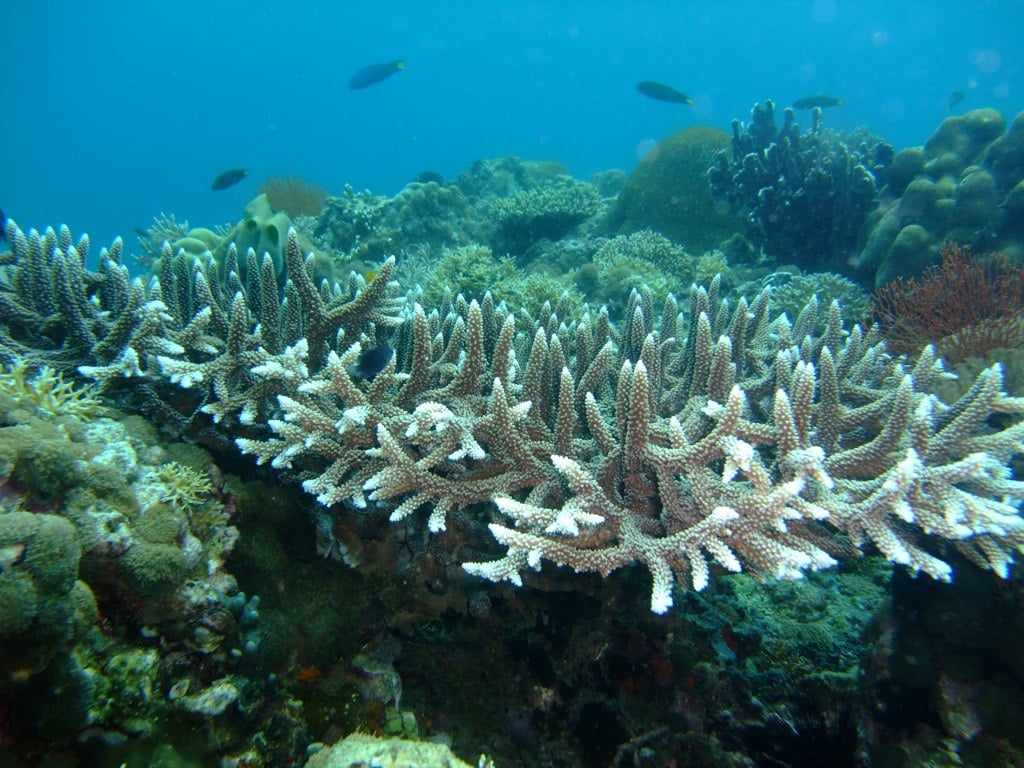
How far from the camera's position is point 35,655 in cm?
184

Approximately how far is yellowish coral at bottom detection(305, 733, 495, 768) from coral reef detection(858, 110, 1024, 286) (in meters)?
7.80

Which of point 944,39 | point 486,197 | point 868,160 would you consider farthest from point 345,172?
point 944,39

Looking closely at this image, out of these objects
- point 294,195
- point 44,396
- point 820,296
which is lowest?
point 44,396

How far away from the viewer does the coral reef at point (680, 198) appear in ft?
33.6

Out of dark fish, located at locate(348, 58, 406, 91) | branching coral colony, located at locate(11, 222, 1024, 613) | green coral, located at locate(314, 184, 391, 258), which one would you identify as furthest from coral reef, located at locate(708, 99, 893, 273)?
dark fish, located at locate(348, 58, 406, 91)

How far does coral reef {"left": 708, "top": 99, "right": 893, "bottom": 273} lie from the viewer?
8266 mm

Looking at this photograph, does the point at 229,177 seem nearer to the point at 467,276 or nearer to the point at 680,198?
the point at 467,276

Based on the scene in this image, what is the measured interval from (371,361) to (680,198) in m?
9.18

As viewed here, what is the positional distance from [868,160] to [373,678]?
11131 millimetres

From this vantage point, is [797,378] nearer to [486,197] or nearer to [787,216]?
[787,216]

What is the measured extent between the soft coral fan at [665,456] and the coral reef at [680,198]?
7.21m

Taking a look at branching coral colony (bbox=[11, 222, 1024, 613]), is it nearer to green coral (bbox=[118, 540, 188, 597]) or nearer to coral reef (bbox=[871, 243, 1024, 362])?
green coral (bbox=[118, 540, 188, 597])

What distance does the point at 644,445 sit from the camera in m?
2.77

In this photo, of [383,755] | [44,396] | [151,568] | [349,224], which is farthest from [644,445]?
[349,224]
